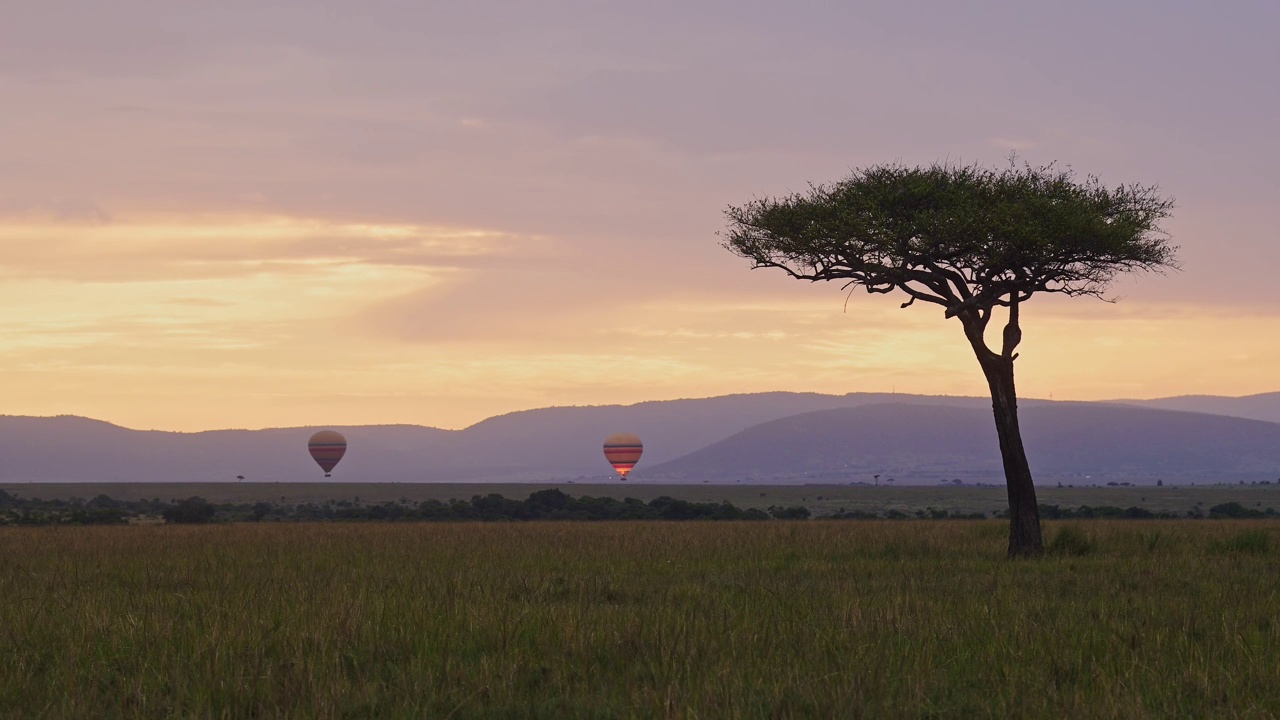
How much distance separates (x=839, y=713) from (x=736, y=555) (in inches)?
661

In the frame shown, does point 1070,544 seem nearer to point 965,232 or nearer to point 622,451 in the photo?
point 965,232

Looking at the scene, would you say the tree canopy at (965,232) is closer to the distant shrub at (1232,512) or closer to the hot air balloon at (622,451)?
the distant shrub at (1232,512)

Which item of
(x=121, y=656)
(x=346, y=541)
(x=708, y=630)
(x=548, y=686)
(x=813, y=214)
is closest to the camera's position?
(x=548, y=686)

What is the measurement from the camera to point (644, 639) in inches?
467

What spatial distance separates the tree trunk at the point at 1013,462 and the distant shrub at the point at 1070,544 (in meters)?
0.66

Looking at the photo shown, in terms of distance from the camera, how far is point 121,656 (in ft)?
37.1

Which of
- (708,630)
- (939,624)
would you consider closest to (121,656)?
(708,630)

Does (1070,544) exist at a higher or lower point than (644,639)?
higher

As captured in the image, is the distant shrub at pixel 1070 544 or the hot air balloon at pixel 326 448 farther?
the hot air balloon at pixel 326 448

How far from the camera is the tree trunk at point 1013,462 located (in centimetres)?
2647

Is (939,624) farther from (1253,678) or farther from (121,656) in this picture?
(121,656)

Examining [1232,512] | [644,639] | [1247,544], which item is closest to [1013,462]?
[1247,544]

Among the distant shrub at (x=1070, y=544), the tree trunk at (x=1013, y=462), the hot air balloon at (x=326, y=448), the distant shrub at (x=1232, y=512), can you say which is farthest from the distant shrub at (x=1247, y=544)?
the hot air balloon at (x=326, y=448)

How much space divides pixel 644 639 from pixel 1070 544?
17.8m
